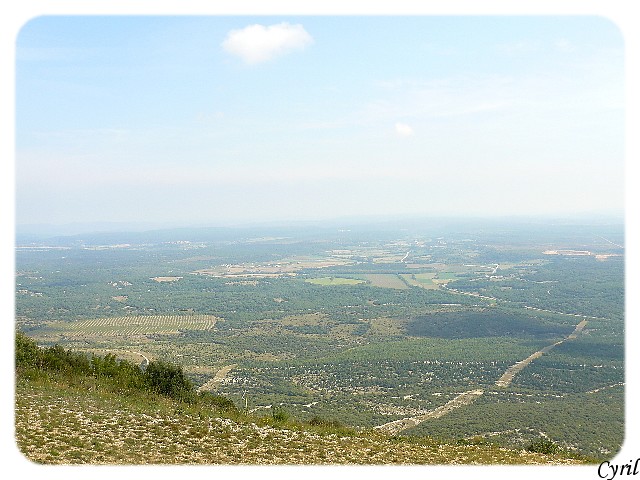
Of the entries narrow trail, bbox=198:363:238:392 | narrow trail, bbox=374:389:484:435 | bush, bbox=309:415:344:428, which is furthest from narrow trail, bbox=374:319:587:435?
narrow trail, bbox=198:363:238:392

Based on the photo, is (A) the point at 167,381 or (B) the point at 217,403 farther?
(A) the point at 167,381

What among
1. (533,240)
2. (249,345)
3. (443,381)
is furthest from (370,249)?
(443,381)

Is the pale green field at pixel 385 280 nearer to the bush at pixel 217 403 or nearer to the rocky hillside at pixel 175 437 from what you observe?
the bush at pixel 217 403

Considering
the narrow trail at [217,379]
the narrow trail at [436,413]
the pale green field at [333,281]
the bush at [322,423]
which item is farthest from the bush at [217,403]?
the pale green field at [333,281]

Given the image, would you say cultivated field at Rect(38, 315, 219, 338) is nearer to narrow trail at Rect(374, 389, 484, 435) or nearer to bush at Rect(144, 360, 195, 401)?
narrow trail at Rect(374, 389, 484, 435)

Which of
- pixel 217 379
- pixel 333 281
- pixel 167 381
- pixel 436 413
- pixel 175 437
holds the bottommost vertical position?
pixel 217 379

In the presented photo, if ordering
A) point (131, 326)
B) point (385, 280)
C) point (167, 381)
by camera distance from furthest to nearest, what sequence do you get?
1. point (385, 280)
2. point (131, 326)
3. point (167, 381)

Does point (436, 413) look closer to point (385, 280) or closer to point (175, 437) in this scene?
point (175, 437)

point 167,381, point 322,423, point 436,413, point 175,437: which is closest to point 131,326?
point 436,413
